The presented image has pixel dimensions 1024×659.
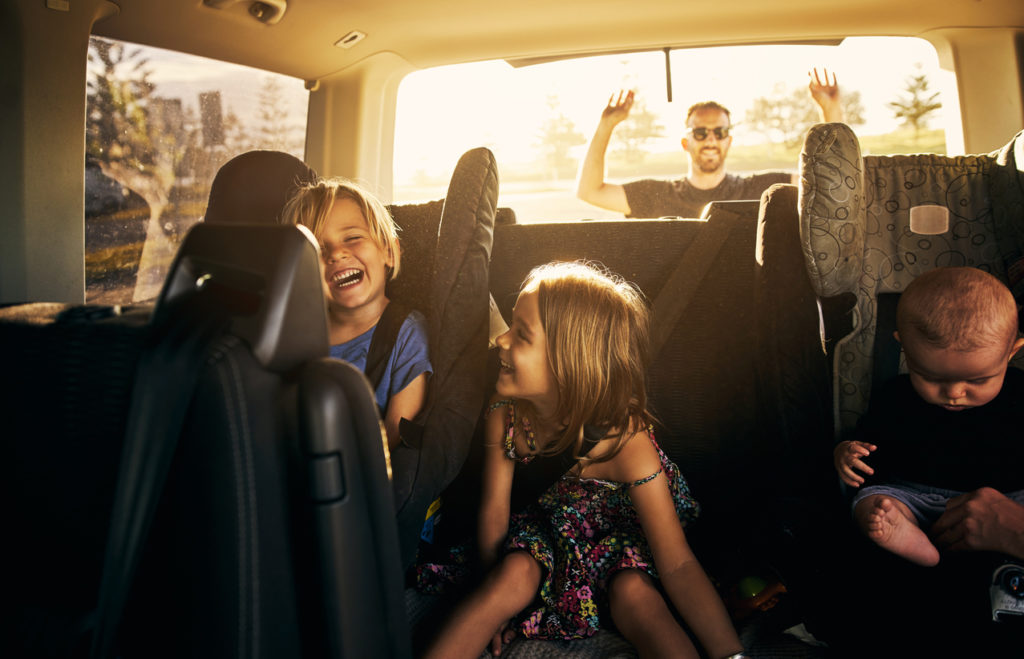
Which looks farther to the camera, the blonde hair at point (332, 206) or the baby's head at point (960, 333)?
the blonde hair at point (332, 206)

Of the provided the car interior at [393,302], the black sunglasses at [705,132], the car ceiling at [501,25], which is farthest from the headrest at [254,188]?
the black sunglasses at [705,132]

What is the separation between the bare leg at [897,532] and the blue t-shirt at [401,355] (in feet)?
3.23

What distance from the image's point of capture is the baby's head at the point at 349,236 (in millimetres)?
1789

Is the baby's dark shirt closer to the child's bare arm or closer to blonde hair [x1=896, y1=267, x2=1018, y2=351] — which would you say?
blonde hair [x1=896, y1=267, x2=1018, y2=351]


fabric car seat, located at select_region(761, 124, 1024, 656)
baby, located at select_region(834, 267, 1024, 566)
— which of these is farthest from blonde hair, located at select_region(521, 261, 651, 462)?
baby, located at select_region(834, 267, 1024, 566)

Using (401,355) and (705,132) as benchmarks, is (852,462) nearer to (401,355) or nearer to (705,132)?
(401,355)

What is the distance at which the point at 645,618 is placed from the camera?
1411 mm

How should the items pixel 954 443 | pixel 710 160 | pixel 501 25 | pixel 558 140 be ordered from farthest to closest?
pixel 558 140, pixel 710 160, pixel 501 25, pixel 954 443

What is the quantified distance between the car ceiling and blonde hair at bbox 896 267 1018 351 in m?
1.65

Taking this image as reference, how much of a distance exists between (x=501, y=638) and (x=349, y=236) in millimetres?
1050

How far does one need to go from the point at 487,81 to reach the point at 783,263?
197 centimetres

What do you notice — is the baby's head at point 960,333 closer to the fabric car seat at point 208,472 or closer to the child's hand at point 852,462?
the child's hand at point 852,462

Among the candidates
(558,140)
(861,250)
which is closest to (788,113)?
(558,140)

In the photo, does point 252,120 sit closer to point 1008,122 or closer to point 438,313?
point 438,313
